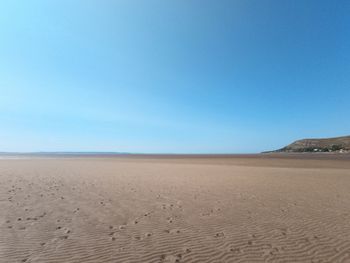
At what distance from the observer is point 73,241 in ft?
24.2

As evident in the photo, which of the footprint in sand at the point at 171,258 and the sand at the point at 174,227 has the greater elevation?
the sand at the point at 174,227

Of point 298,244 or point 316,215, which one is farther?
point 316,215

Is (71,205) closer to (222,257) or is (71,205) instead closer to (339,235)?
(222,257)

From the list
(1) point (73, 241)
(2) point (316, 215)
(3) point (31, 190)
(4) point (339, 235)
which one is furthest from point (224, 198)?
(3) point (31, 190)

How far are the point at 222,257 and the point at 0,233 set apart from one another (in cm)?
703

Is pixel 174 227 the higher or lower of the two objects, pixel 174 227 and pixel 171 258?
the higher

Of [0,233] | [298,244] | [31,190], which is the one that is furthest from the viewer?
[31,190]

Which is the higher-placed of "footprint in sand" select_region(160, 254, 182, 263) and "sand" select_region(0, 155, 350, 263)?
"sand" select_region(0, 155, 350, 263)

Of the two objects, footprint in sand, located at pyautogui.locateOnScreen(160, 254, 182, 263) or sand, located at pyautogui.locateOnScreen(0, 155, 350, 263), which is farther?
sand, located at pyautogui.locateOnScreen(0, 155, 350, 263)

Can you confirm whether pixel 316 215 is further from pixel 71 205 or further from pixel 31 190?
pixel 31 190

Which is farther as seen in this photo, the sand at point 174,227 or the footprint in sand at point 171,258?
the sand at point 174,227

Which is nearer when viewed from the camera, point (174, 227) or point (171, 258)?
point (171, 258)

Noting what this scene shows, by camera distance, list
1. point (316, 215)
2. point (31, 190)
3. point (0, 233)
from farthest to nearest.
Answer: point (31, 190), point (316, 215), point (0, 233)

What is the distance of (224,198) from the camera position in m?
13.8
